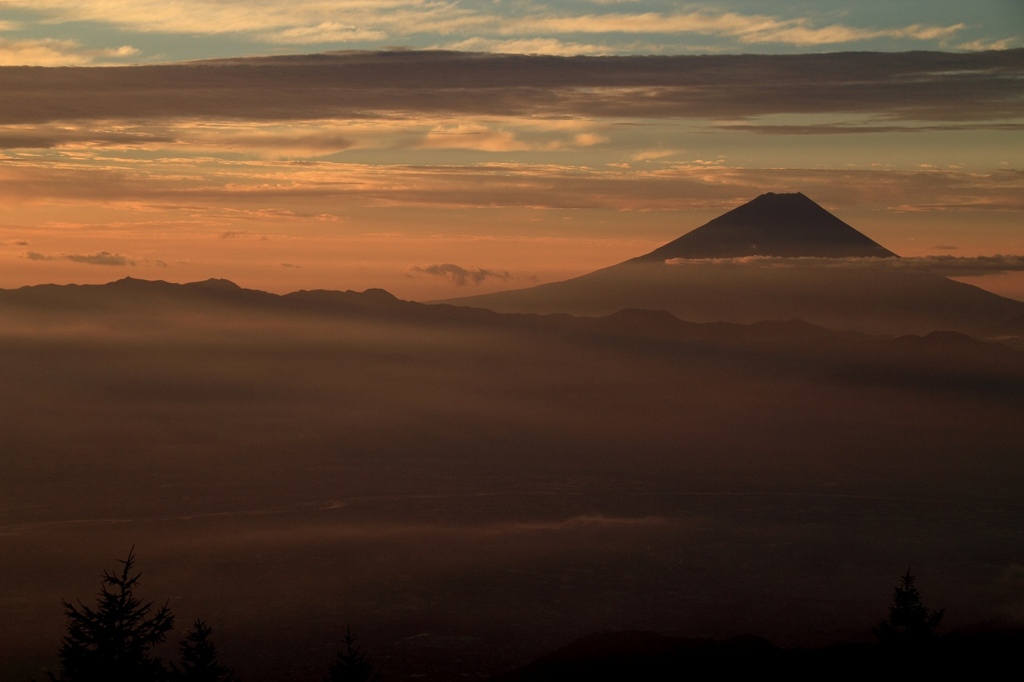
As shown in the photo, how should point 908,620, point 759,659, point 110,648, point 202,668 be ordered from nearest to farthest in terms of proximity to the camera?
point 110,648 → point 202,668 → point 908,620 → point 759,659

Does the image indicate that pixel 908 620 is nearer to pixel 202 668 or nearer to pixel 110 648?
pixel 202 668

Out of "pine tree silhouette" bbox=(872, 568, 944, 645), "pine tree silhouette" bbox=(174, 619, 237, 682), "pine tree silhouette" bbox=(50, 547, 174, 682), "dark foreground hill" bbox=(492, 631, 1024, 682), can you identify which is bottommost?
"dark foreground hill" bbox=(492, 631, 1024, 682)

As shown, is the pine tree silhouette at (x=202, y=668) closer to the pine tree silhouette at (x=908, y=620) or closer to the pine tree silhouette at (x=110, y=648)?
the pine tree silhouette at (x=110, y=648)

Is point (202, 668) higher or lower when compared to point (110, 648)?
lower

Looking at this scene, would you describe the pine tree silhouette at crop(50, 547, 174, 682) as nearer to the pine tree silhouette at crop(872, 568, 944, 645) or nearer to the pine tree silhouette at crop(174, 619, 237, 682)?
the pine tree silhouette at crop(174, 619, 237, 682)

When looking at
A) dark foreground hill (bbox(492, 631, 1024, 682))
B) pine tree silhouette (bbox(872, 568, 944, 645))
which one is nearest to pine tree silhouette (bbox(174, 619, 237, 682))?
pine tree silhouette (bbox(872, 568, 944, 645))

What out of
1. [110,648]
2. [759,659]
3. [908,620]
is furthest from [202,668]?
[759,659]

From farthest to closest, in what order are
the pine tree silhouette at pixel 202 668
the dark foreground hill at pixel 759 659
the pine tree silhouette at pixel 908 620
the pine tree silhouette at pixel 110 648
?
the dark foreground hill at pixel 759 659, the pine tree silhouette at pixel 908 620, the pine tree silhouette at pixel 202 668, the pine tree silhouette at pixel 110 648

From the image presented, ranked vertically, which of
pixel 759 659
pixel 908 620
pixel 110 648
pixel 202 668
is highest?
pixel 110 648

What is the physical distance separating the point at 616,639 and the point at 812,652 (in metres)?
28.5

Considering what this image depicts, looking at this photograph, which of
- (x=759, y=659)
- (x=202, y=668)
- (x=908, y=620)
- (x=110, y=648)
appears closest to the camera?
(x=110, y=648)

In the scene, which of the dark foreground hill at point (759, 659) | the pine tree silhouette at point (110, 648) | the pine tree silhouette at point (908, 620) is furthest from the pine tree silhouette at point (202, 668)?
the dark foreground hill at point (759, 659)

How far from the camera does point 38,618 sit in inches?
5960

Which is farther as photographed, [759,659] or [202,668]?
[759,659]
